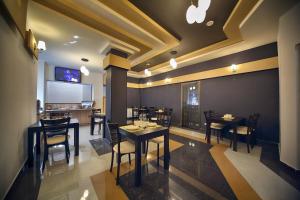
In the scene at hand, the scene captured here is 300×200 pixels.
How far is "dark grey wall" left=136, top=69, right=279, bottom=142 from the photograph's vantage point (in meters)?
3.48

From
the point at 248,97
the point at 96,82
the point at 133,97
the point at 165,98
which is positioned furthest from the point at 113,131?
the point at 133,97

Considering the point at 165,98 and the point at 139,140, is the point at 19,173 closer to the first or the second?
the point at 139,140

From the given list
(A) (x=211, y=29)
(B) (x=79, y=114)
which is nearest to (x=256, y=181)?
(A) (x=211, y=29)

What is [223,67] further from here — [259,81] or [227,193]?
[227,193]

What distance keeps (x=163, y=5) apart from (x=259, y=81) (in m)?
3.65

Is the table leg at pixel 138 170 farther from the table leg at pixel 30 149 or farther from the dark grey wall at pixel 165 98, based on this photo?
the dark grey wall at pixel 165 98

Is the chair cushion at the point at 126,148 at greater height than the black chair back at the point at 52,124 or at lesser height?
lesser

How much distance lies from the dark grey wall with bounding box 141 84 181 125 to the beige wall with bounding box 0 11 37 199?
5.53 m

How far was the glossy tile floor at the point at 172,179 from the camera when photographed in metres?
1.65

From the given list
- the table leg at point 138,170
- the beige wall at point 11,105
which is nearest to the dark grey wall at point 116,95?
the beige wall at point 11,105

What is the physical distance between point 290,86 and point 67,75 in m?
7.73

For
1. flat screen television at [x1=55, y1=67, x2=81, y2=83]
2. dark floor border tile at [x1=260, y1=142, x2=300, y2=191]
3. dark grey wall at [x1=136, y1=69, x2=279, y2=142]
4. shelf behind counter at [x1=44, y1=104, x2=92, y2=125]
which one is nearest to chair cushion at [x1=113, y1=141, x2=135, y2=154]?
dark floor border tile at [x1=260, y1=142, x2=300, y2=191]

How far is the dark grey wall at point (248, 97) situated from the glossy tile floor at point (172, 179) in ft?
4.57

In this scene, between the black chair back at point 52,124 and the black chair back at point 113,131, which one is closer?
the black chair back at point 113,131
